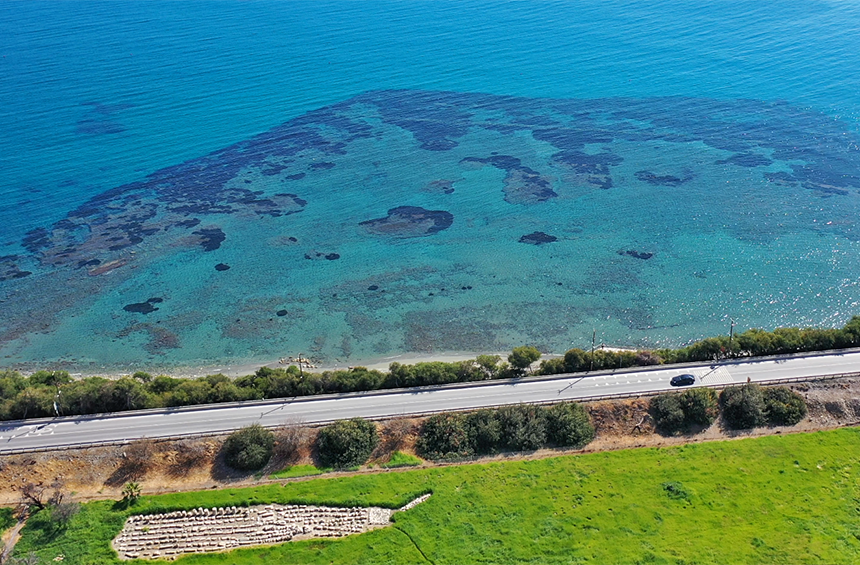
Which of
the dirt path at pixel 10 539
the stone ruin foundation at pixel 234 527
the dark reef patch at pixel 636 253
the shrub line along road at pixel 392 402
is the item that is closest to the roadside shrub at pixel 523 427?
the shrub line along road at pixel 392 402

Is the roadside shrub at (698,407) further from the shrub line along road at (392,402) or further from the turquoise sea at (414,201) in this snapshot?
the turquoise sea at (414,201)

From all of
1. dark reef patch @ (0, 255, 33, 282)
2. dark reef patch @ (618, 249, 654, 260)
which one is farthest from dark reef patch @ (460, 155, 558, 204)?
dark reef patch @ (0, 255, 33, 282)

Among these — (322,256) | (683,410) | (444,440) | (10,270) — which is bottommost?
(444,440)

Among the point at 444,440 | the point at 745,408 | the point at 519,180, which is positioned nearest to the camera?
the point at 444,440

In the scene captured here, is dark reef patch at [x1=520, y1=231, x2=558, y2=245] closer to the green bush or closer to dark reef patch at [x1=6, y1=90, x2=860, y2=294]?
dark reef patch at [x1=6, y1=90, x2=860, y2=294]

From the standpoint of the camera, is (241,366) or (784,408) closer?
(784,408)

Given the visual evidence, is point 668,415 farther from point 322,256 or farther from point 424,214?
point 424,214

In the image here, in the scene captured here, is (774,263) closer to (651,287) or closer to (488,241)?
(651,287)

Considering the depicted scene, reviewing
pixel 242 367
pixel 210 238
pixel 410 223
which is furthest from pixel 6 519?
pixel 410 223
